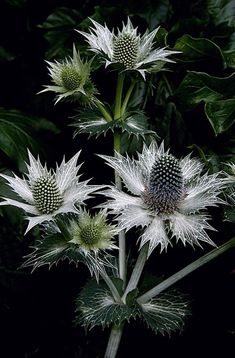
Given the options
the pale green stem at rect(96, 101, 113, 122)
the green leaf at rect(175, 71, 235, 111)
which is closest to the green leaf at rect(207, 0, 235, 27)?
the green leaf at rect(175, 71, 235, 111)

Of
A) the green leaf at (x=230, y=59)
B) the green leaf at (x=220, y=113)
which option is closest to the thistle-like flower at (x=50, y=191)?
the green leaf at (x=220, y=113)

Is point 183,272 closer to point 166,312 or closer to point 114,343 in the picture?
point 166,312

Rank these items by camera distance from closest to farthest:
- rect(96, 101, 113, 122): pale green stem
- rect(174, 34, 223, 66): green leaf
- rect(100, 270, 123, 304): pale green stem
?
rect(100, 270, 123, 304): pale green stem → rect(96, 101, 113, 122): pale green stem → rect(174, 34, 223, 66): green leaf

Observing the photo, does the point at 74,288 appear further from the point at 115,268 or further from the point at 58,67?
the point at 58,67

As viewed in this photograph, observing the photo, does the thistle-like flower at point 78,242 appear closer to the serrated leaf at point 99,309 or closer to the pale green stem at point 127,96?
the serrated leaf at point 99,309

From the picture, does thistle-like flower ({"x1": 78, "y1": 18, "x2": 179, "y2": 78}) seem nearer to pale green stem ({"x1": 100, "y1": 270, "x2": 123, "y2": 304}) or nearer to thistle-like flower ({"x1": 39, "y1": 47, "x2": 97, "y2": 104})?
thistle-like flower ({"x1": 39, "y1": 47, "x2": 97, "y2": 104})

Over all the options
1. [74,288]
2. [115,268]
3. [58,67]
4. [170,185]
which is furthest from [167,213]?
[74,288]

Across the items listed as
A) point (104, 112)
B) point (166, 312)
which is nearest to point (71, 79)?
point (104, 112)
